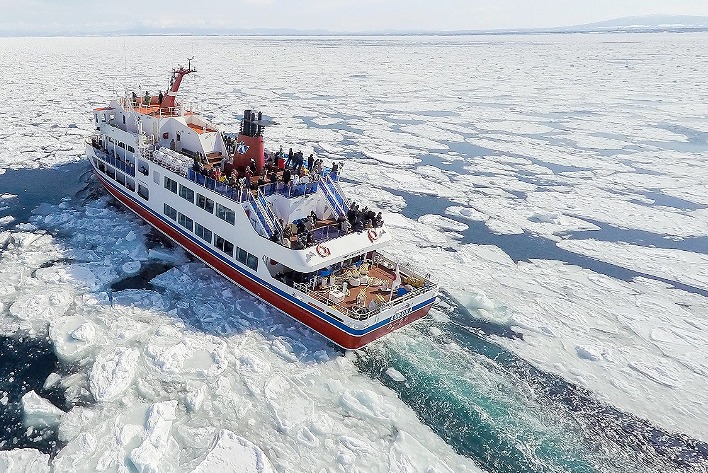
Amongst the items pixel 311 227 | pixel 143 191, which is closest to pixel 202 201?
pixel 311 227

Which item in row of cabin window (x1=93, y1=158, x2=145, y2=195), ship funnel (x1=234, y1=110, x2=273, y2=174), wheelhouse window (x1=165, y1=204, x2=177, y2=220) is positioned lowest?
row of cabin window (x1=93, y1=158, x2=145, y2=195)

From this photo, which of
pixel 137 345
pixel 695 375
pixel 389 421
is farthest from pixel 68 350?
pixel 695 375

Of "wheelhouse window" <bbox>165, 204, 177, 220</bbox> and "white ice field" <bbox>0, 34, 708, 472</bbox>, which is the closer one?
"white ice field" <bbox>0, 34, 708, 472</bbox>

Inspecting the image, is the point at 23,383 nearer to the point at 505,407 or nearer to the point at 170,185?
the point at 170,185

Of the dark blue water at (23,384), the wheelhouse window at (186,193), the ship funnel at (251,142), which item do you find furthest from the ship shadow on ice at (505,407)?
the wheelhouse window at (186,193)

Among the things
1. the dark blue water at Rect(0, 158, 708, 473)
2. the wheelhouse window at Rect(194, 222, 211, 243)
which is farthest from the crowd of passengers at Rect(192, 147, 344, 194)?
the dark blue water at Rect(0, 158, 708, 473)

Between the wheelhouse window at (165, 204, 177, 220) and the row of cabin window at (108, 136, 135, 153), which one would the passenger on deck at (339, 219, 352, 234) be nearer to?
the wheelhouse window at (165, 204, 177, 220)

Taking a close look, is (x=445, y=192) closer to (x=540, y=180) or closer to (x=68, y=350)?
(x=540, y=180)
